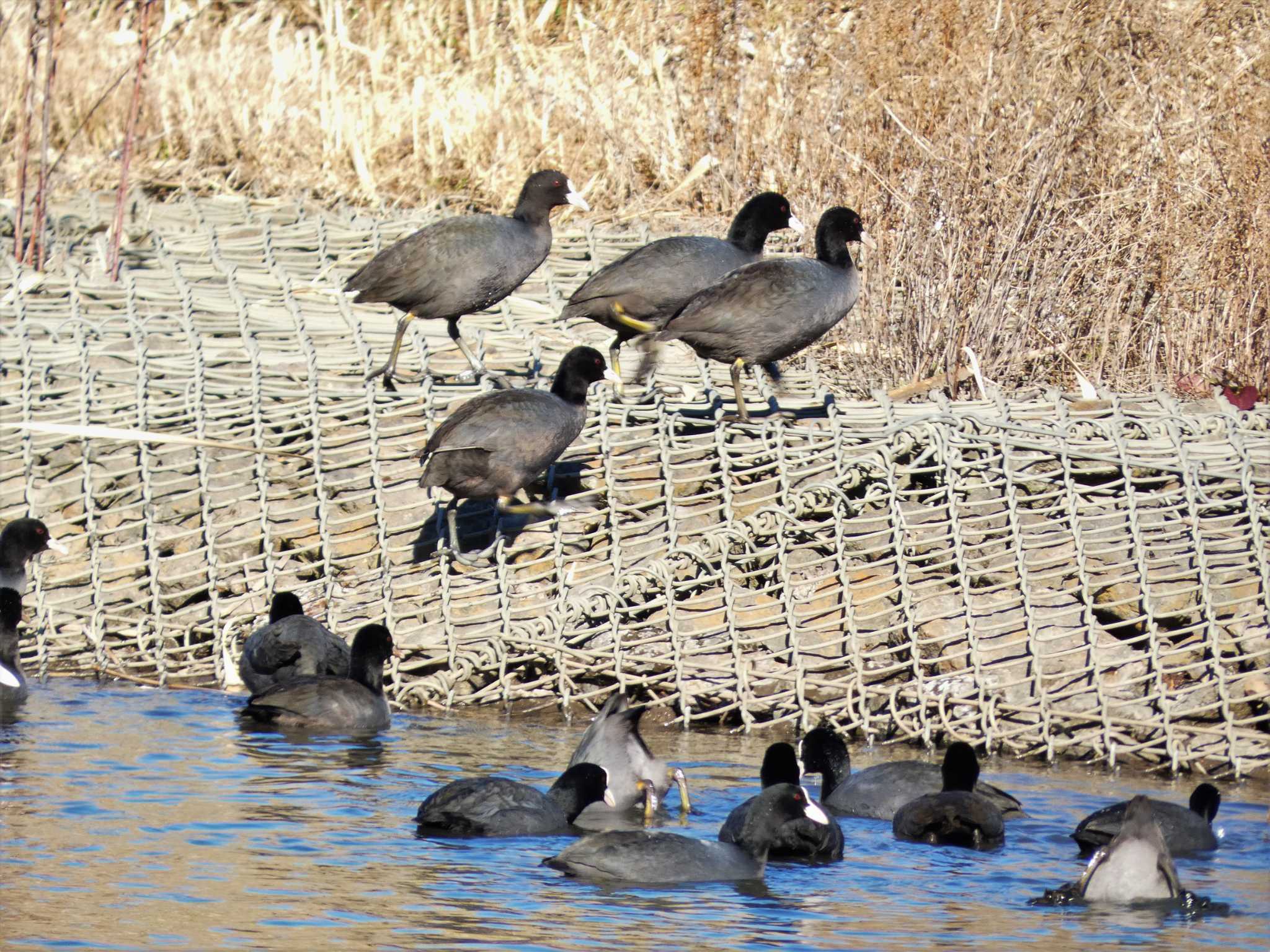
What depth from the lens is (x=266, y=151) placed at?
15.2 m

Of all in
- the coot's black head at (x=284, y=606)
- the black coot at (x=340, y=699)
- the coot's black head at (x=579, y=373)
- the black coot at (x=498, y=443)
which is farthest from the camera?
the coot's black head at (x=579, y=373)

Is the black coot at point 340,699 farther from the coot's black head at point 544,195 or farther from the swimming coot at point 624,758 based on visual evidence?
the coot's black head at point 544,195

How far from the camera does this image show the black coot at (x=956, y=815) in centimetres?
579

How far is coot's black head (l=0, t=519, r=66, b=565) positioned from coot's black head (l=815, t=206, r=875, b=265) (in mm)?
3743

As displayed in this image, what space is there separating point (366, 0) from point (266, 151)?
3550mm

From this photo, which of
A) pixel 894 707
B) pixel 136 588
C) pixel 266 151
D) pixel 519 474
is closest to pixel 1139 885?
pixel 894 707

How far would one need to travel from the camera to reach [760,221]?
1017cm

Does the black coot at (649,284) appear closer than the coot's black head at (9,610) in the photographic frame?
No

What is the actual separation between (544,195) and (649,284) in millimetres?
1032

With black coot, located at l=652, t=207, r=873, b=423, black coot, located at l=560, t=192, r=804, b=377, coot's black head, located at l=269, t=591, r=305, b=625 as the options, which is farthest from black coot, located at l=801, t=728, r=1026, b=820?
black coot, located at l=560, t=192, r=804, b=377

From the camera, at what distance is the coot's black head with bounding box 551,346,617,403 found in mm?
8500

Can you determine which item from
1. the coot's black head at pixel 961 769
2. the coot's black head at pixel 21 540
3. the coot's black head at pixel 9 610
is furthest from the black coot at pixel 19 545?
the coot's black head at pixel 961 769

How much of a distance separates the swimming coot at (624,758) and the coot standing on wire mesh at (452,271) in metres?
3.74

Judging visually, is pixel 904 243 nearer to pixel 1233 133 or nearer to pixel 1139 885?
pixel 1233 133
